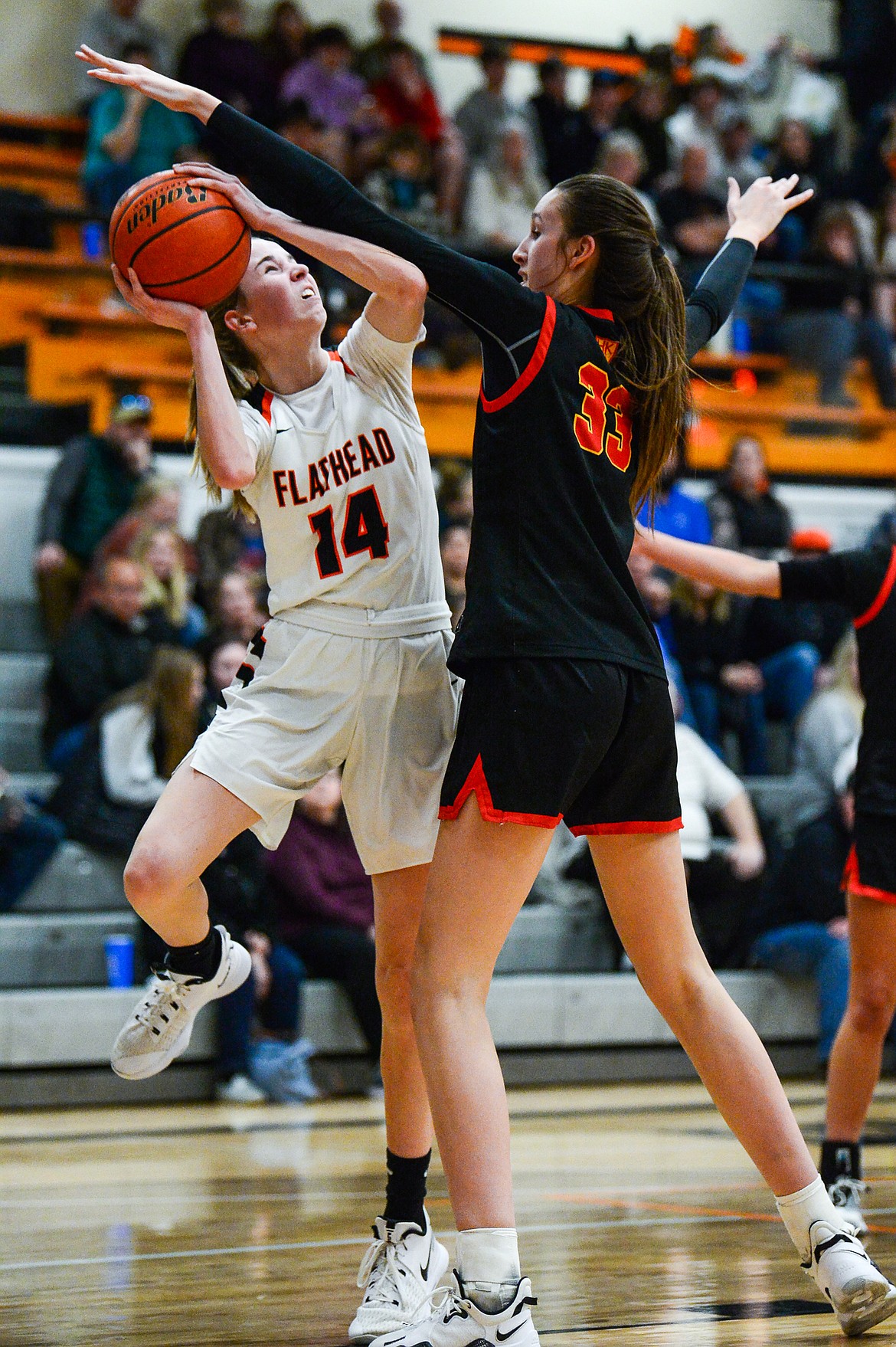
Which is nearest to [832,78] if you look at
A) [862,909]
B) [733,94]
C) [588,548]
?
[733,94]

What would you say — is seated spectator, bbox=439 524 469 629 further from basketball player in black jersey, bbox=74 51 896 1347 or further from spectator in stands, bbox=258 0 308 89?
spectator in stands, bbox=258 0 308 89

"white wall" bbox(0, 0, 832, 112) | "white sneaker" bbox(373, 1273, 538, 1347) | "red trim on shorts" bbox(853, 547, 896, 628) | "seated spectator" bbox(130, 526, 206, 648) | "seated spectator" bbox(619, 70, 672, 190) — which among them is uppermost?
"white wall" bbox(0, 0, 832, 112)

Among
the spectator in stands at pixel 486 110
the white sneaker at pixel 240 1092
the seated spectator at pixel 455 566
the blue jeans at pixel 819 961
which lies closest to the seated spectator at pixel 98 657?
the seated spectator at pixel 455 566

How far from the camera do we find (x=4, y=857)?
23.3 feet

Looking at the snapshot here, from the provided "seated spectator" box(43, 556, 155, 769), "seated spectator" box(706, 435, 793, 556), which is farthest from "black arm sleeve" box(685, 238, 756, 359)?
"seated spectator" box(706, 435, 793, 556)

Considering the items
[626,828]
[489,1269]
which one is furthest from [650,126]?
[489,1269]

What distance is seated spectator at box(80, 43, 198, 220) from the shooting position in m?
10.8

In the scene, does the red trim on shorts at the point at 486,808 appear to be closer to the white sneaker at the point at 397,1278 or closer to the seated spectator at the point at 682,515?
the white sneaker at the point at 397,1278

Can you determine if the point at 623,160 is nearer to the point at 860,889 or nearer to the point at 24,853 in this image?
the point at 24,853

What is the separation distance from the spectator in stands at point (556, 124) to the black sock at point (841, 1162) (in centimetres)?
936

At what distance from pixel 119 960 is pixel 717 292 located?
439 centimetres

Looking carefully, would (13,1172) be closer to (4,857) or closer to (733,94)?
(4,857)

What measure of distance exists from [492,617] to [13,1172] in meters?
3.01

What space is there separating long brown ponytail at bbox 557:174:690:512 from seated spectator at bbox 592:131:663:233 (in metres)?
9.14
